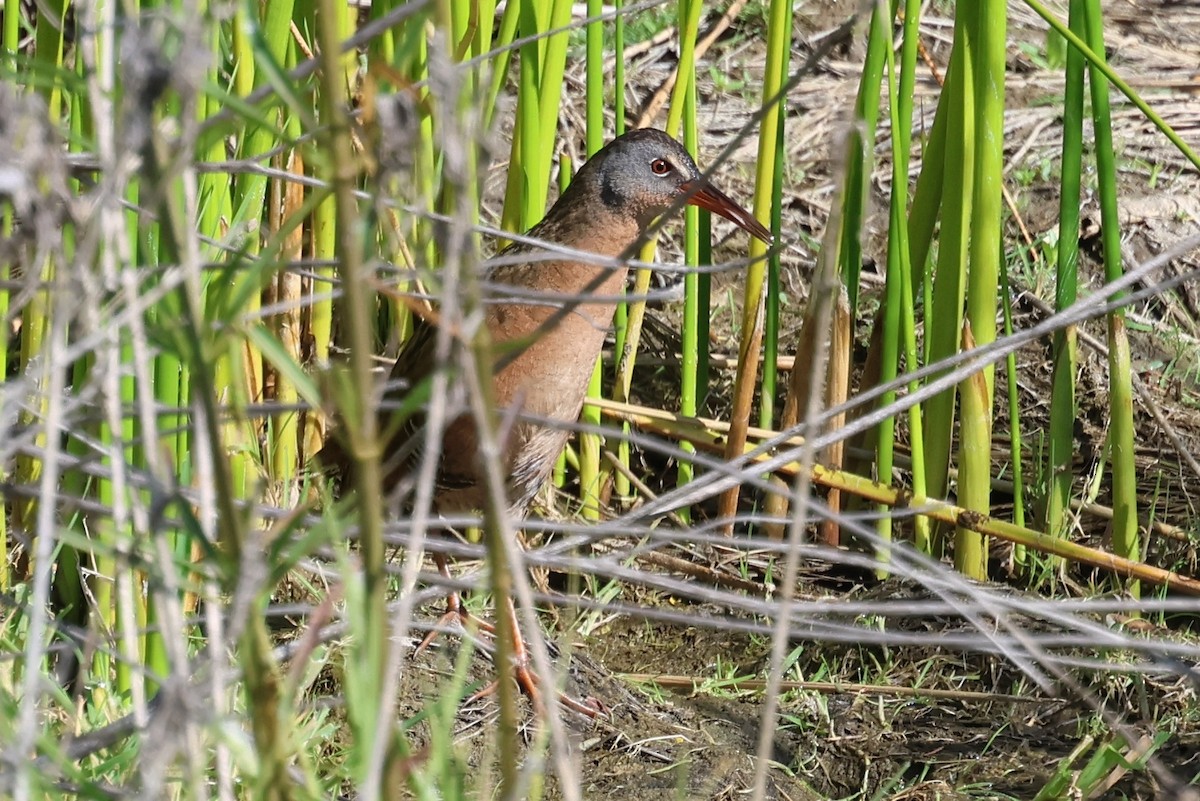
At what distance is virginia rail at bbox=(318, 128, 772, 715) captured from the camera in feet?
9.73

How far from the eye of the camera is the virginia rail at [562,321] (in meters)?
2.97

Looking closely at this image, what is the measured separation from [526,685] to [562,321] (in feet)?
2.74

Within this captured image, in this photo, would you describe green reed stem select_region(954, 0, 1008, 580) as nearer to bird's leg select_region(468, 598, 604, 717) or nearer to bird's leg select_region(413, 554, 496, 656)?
bird's leg select_region(468, 598, 604, 717)

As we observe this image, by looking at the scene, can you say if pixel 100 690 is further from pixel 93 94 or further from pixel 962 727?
pixel 962 727

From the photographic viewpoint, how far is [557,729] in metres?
1.09

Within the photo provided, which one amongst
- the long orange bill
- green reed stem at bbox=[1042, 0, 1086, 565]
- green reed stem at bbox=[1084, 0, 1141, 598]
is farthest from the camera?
the long orange bill

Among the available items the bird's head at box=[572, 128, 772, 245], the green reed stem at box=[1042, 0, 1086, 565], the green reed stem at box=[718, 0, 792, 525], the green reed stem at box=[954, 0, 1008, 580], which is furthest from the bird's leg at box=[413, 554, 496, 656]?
the green reed stem at box=[1042, 0, 1086, 565]

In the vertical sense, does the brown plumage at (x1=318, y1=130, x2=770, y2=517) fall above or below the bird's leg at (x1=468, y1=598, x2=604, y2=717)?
above

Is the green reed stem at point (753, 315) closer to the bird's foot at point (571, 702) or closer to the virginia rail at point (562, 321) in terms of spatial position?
the virginia rail at point (562, 321)

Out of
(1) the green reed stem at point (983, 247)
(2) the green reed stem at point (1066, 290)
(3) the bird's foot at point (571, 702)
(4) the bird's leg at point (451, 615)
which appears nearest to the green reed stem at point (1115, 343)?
(2) the green reed stem at point (1066, 290)

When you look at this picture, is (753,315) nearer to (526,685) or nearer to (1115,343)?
(1115,343)

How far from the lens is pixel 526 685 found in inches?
125

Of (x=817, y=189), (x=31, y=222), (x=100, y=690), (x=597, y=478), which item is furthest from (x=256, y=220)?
(x=817, y=189)

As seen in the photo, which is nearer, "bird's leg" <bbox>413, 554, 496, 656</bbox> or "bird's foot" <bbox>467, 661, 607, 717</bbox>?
"bird's foot" <bbox>467, 661, 607, 717</bbox>
